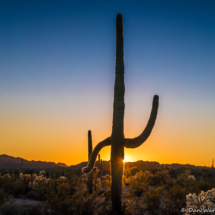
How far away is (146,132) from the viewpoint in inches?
470

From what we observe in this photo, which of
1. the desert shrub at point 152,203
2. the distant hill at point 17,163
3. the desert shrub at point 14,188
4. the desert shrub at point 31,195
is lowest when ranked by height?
the distant hill at point 17,163

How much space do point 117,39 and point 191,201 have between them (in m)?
7.94

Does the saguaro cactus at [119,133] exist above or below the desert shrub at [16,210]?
above

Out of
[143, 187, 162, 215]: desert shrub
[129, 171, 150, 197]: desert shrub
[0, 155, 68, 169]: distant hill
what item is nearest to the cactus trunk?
[143, 187, 162, 215]: desert shrub

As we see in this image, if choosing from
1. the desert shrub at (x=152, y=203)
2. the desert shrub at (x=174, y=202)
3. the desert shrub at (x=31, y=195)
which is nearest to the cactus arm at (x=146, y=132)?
the desert shrub at (x=152, y=203)

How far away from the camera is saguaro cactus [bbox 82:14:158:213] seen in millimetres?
11086

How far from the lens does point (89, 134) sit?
67.7ft

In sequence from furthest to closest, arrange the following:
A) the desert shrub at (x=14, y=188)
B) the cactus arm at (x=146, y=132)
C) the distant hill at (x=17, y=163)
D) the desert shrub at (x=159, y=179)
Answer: the distant hill at (x=17, y=163)
the desert shrub at (x=159, y=179)
the desert shrub at (x=14, y=188)
the cactus arm at (x=146, y=132)

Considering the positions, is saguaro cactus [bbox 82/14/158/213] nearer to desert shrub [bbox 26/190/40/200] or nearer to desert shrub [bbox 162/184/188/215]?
desert shrub [bbox 162/184/188/215]

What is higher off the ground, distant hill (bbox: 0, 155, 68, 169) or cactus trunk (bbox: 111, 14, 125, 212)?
cactus trunk (bbox: 111, 14, 125, 212)

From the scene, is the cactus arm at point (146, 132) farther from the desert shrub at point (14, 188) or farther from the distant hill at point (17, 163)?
the distant hill at point (17, 163)

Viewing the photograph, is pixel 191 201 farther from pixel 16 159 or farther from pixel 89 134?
pixel 16 159

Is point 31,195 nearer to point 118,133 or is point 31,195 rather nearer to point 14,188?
point 14,188

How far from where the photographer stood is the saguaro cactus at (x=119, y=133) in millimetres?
11086
